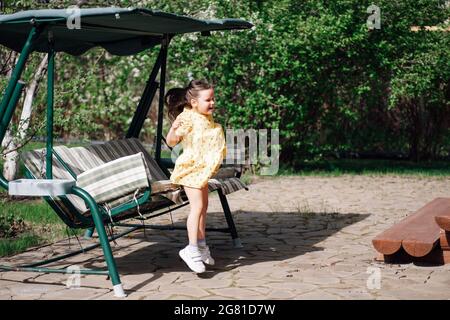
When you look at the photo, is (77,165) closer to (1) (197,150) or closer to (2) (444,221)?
(1) (197,150)

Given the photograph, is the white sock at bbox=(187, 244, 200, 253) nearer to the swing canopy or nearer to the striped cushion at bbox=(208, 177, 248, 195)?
the striped cushion at bbox=(208, 177, 248, 195)

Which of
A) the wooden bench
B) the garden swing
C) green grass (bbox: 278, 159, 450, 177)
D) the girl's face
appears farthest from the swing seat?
green grass (bbox: 278, 159, 450, 177)

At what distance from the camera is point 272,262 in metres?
6.43

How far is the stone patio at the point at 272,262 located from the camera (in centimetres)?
541

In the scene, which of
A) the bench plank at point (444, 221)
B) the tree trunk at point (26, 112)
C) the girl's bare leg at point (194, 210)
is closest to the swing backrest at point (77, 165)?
the girl's bare leg at point (194, 210)

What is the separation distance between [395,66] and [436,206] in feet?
18.6

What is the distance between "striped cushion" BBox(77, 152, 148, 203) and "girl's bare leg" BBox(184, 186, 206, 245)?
46 cm

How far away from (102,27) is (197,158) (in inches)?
49.7

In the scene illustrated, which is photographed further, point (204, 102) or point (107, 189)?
point (204, 102)

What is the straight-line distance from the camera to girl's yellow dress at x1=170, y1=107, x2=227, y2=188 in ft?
19.7

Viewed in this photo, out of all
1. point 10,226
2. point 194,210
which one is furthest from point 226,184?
point 10,226

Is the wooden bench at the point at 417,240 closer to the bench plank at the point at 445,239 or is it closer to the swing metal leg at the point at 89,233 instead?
the bench plank at the point at 445,239

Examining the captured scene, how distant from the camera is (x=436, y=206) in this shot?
7398mm

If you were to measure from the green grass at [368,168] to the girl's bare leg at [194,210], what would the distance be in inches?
275
